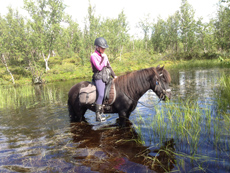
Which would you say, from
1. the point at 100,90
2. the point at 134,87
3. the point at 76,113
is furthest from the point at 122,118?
the point at 76,113

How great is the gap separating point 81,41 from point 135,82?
124 ft

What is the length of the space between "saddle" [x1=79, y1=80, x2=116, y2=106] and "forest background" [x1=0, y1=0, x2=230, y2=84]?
15.5m

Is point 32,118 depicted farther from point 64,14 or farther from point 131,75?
point 64,14

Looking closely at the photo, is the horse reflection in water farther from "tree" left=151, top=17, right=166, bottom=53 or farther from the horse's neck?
"tree" left=151, top=17, right=166, bottom=53

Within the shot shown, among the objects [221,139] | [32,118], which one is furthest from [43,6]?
[221,139]

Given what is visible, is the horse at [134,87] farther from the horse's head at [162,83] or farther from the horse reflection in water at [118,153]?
the horse reflection in water at [118,153]

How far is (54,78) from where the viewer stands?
93.9 ft

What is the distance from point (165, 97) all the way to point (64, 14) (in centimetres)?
3704

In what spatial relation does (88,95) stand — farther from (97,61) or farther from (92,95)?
(97,61)

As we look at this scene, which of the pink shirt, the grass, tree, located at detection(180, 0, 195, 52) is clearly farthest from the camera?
tree, located at detection(180, 0, 195, 52)

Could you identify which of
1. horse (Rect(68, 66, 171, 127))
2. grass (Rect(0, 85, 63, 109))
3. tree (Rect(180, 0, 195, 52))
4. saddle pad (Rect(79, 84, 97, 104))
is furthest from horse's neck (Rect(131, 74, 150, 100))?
tree (Rect(180, 0, 195, 52))

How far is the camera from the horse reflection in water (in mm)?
2988

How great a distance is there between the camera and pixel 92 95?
4.69 meters

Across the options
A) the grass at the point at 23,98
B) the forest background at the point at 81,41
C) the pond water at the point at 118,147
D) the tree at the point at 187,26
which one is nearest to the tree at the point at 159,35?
the forest background at the point at 81,41
